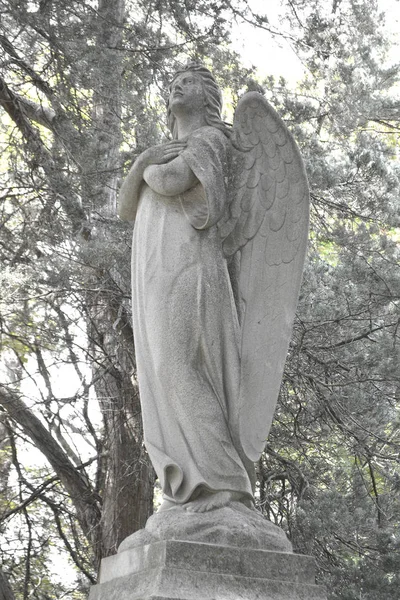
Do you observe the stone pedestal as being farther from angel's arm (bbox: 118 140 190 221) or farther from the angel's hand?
the angel's hand

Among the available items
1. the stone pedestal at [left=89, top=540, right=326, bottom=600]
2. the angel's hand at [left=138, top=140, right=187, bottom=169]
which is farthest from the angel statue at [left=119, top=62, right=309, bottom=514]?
the stone pedestal at [left=89, top=540, right=326, bottom=600]

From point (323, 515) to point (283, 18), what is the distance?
4675mm

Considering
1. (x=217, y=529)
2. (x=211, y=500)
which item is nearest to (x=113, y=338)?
(x=211, y=500)

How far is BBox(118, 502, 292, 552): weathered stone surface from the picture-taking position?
12.7ft

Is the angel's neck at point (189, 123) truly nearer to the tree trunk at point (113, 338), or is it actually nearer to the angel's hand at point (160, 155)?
the angel's hand at point (160, 155)

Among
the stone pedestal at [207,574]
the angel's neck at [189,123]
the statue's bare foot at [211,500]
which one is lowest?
the stone pedestal at [207,574]

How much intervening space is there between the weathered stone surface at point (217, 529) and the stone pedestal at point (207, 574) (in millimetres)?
56

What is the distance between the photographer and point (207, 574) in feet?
12.2

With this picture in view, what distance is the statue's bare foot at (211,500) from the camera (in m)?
4.02

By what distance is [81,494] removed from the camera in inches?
386

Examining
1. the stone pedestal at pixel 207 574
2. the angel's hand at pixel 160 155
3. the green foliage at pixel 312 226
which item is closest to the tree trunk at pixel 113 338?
the green foliage at pixel 312 226

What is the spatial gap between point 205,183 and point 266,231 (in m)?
0.43

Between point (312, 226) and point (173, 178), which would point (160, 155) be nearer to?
point (173, 178)

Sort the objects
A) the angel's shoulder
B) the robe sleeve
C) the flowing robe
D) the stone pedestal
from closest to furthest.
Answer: the stone pedestal < the flowing robe < the robe sleeve < the angel's shoulder
